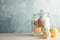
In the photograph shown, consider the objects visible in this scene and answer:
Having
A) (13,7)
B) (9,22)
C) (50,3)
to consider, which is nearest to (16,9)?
(13,7)

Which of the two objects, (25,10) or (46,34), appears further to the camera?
(25,10)

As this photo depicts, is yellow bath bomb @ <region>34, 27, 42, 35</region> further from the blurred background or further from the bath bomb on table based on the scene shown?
the blurred background

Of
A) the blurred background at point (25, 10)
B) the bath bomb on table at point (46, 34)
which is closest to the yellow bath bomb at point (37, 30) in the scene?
the bath bomb on table at point (46, 34)

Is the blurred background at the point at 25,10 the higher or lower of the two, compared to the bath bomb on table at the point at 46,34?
higher

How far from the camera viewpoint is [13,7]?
5.31 ft

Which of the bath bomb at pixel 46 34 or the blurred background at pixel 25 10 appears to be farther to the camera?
the blurred background at pixel 25 10

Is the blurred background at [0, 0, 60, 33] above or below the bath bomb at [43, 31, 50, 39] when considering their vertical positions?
above

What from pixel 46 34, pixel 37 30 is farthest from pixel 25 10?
pixel 46 34

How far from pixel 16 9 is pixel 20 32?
232 mm

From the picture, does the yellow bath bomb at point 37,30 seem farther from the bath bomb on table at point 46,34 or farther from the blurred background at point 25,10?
the blurred background at point 25,10

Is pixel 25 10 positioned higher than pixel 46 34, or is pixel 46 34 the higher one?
pixel 25 10

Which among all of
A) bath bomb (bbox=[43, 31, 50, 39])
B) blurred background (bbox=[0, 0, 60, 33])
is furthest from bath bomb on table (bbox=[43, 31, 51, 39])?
blurred background (bbox=[0, 0, 60, 33])

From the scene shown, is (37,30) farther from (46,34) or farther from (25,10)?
(25,10)

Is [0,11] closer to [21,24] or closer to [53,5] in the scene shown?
[21,24]
